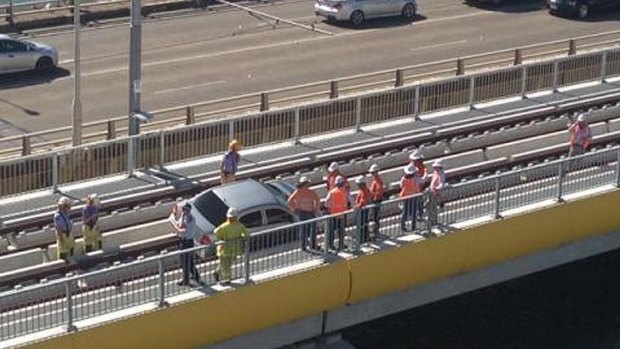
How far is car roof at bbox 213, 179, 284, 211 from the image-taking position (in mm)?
24219

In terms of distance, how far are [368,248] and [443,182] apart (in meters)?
1.73

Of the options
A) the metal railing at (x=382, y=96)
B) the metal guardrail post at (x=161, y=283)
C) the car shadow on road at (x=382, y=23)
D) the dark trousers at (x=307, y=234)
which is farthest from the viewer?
the car shadow on road at (x=382, y=23)

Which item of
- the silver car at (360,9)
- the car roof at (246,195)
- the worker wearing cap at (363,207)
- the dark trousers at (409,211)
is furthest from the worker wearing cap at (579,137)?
the silver car at (360,9)

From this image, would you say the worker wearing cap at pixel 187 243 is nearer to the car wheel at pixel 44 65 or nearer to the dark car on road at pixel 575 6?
the car wheel at pixel 44 65

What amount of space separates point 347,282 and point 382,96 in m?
10.1

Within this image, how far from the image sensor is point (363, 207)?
2330 cm

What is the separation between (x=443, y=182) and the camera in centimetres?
2428

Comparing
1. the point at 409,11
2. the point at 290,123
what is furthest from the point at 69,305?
the point at 409,11

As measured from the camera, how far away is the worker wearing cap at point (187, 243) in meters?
21.8

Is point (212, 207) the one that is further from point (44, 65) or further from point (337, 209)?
point (44, 65)

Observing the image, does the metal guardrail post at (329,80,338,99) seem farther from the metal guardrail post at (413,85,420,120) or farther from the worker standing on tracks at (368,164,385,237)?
the worker standing on tracks at (368,164,385,237)

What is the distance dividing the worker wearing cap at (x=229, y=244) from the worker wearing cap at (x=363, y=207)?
2.08m

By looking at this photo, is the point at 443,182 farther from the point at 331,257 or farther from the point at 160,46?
the point at 160,46

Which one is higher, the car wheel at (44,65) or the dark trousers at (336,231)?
the dark trousers at (336,231)
